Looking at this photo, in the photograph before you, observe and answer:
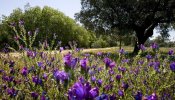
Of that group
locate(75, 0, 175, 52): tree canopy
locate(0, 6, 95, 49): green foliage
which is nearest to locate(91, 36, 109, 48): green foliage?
locate(0, 6, 95, 49): green foliage

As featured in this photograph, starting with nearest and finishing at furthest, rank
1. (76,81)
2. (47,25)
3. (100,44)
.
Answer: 1. (76,81)
2. (47,25)
3. (100,44)

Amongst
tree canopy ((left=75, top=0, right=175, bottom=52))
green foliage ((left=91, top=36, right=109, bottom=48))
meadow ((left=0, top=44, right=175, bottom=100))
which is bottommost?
green foliage ((left=91, top=36, right=109, bottom=48))

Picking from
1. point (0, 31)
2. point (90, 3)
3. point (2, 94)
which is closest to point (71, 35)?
point (0, 31)

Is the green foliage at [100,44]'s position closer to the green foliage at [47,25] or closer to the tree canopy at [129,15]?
the green foliage at [47,25]

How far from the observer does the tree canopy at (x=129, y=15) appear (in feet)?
105

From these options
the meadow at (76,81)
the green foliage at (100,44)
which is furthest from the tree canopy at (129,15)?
the green foliage at (100,44)

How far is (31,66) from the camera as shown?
19.0 ft

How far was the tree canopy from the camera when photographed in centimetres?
3194

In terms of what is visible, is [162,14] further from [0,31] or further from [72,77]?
[0,31]

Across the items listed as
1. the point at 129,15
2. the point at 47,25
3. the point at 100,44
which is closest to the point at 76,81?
the point at 129,15

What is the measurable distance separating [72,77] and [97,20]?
30.6 m

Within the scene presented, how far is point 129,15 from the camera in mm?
31797

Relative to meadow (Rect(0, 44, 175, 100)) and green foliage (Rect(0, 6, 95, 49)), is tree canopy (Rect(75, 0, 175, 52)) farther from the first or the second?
green foliage (Rect(0, 6, 95, 49))

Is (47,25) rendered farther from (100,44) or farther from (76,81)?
(76,81)
